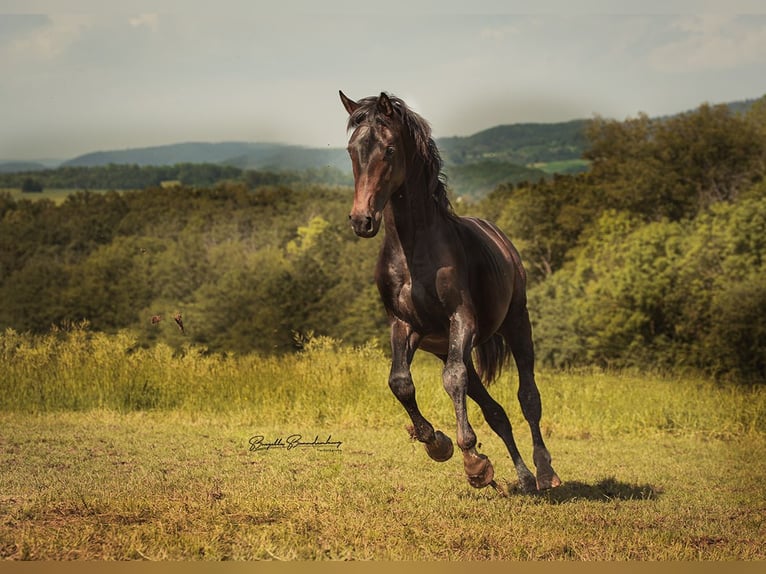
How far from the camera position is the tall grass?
1397cm

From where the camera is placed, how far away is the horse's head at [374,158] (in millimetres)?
6605

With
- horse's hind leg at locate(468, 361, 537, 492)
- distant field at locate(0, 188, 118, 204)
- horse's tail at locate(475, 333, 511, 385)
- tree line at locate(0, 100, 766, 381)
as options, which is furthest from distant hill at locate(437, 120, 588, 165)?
horse's hind leg at locate(468, 361, 537, 492)

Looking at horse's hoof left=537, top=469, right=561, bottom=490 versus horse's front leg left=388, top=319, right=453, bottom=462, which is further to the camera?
horse's hoof left=537, top=469, right=561, bottom=490

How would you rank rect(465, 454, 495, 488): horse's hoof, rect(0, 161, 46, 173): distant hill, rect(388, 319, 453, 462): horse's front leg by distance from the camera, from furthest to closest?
1. rect(0, 161, 46, 173): distant hill
2. rect(388, 319, 453, 462): horse's front leg
3. rect(465, 454, 495, 488): horse's hoof

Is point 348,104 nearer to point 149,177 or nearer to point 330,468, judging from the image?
point 330,468

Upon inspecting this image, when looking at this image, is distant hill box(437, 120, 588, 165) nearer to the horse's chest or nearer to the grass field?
the grass field

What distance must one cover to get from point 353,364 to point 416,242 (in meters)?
8.56

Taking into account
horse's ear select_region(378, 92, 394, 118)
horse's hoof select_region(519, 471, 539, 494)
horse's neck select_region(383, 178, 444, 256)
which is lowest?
horse's hoof select_region(519, 471, 539, 494)

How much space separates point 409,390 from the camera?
712 cm

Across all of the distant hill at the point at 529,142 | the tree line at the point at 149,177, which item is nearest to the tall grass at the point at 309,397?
the tree line at the point at 149,177

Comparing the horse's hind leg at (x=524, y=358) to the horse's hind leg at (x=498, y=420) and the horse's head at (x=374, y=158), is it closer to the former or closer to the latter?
the horse's hind leg at (x=498, y=420)

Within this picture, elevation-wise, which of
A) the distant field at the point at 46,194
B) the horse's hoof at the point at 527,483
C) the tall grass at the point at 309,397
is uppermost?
the distant field at the point at 46,194

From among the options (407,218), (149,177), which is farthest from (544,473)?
(149,177)

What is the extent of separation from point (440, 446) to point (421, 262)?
143cm
